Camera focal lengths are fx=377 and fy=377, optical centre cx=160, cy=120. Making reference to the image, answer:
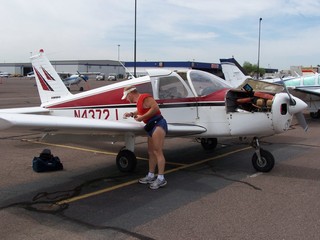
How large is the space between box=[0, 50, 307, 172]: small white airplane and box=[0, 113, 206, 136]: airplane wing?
0.05ft

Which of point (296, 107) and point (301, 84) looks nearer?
point (296, 107)

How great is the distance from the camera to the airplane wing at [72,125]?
15.3 feet

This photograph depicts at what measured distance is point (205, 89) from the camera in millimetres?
7211

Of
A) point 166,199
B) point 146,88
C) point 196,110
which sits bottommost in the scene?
point 166,199

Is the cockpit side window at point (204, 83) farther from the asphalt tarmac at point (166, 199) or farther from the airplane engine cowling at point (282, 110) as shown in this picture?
the asphalt tarmac at point (166, 199)

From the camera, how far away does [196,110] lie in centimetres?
714

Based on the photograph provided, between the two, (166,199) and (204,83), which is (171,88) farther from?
(166,199)

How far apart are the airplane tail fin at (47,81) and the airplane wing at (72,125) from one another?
154 inches

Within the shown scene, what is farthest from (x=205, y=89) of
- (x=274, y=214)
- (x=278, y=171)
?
(x=274, y=214)

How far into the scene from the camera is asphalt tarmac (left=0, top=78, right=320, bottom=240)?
4215mm

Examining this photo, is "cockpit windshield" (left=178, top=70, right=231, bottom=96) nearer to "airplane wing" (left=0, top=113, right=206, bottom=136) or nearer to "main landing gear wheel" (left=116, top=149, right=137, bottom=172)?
"airplane wing" (left=0, top=113, right=206, bottom=136)

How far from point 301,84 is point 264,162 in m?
12.4

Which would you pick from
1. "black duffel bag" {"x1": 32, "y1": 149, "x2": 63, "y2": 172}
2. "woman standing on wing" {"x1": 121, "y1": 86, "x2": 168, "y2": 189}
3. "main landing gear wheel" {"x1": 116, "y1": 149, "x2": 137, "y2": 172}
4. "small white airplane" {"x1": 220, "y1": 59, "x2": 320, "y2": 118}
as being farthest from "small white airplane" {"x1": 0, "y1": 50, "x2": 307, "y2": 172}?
"small white airplane" {"x1": 220, "y1": 59, "x2": 320, "y2": 118}

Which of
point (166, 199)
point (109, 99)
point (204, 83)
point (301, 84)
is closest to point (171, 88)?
point (204, 83)
